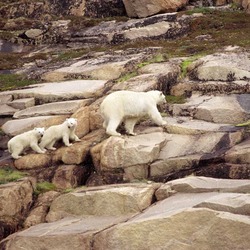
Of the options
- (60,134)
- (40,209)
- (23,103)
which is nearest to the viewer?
(40,209)

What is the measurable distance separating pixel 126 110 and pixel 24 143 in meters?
3.26

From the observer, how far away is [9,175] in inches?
609

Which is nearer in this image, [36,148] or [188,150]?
[188,150]

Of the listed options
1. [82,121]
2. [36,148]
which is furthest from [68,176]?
[82,121]

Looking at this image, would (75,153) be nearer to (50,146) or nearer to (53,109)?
(50,146)

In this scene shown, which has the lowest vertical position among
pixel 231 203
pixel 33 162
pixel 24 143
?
pixel 33 162

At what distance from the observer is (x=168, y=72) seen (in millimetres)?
21969

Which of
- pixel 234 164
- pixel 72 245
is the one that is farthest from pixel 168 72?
pixel 72 245

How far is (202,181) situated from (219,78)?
355 inches


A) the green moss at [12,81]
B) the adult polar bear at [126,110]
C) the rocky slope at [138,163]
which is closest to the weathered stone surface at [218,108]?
the rocky slope at [138,163]

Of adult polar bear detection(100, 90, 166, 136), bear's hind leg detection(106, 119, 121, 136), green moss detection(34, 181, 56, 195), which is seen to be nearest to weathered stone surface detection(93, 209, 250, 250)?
green moss detection(34, 181, 56, 195)

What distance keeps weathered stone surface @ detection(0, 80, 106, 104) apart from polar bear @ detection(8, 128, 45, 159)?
381cm

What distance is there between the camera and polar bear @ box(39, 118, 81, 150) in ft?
55.6

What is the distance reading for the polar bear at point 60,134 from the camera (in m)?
17.0
